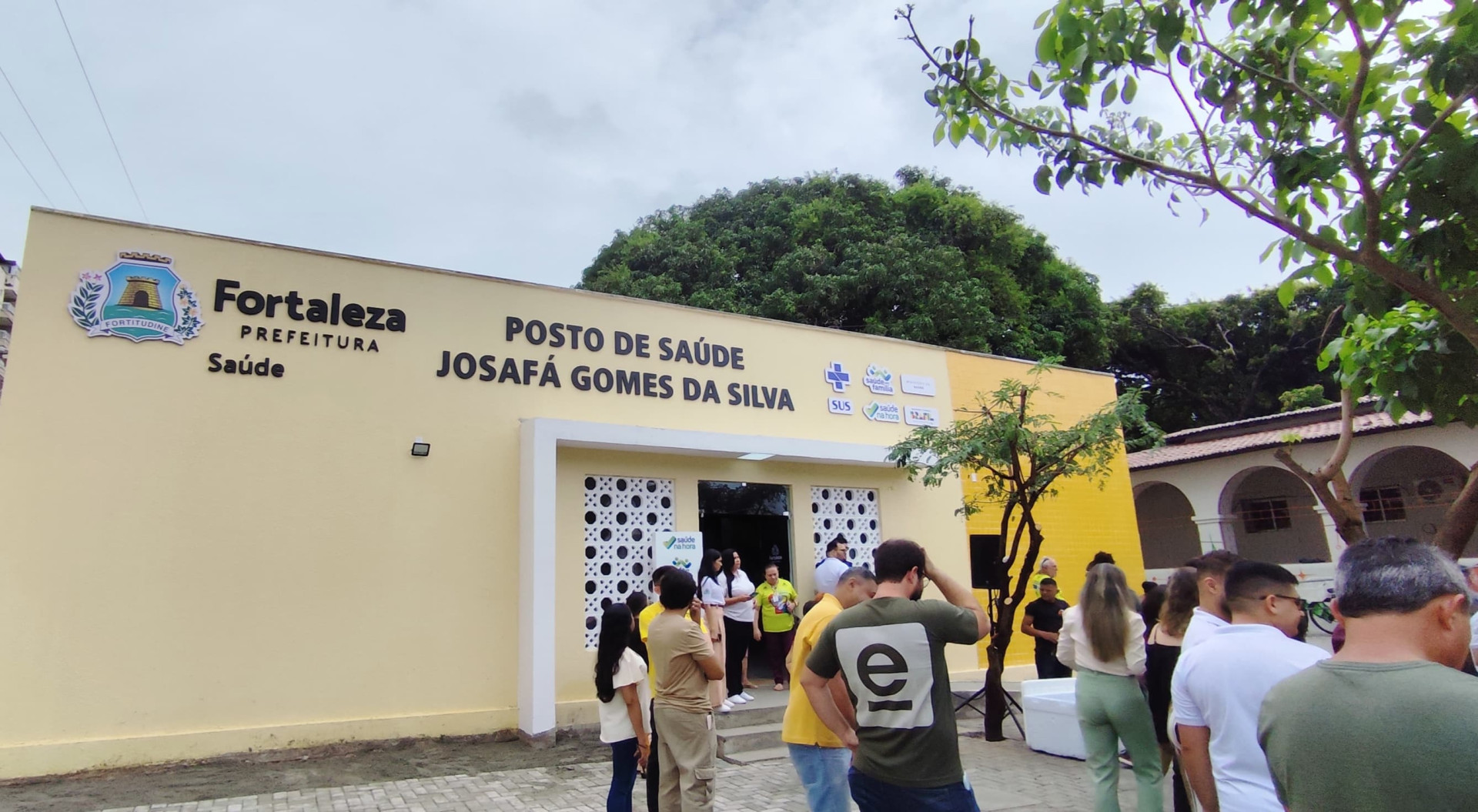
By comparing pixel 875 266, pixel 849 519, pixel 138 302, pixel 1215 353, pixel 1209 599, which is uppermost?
pixel 875 266

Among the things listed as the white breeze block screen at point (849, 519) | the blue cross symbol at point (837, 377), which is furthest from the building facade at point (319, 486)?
the blue cross symbol at point (837, 377)

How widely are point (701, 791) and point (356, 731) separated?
180 inches

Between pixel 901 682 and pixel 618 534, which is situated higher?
pixel 618 534

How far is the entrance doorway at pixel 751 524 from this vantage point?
10.5 metres

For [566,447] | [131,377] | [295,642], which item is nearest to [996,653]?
[566,447]

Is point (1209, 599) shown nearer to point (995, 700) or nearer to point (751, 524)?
point (995, 700)

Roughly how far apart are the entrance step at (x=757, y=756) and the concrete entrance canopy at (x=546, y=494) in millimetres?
1728

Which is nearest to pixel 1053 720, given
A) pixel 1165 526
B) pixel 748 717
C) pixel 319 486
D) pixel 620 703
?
pixel 748 717

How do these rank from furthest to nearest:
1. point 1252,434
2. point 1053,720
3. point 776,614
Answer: point 1252,434 < point 776,614 < point 1053,720

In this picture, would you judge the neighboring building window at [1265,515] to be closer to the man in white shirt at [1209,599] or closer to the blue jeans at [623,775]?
the man in white shirt at [1209,599]

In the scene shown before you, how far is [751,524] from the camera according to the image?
1191 centimetres

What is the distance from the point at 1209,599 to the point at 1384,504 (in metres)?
18.0

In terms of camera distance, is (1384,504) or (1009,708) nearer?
(1009,708)

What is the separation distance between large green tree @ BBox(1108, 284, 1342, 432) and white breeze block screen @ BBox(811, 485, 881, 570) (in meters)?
15.8
